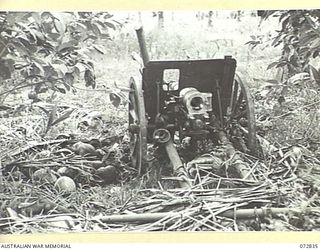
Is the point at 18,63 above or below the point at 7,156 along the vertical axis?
above

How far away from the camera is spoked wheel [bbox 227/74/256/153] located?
86 centimetres

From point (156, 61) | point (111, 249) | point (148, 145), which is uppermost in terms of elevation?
point (156, 61)

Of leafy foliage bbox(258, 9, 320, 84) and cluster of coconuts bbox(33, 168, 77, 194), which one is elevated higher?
leafy foliage bbox(258, 9, 320, 84)

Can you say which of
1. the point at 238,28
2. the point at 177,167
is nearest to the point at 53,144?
the point at 177,167

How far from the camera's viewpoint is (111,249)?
0.83 metres

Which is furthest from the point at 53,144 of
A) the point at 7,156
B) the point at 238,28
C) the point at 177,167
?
the point at 238,28

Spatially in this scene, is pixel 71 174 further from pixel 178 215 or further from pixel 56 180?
pixel 178 215

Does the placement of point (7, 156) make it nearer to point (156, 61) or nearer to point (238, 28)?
point (156, 61)

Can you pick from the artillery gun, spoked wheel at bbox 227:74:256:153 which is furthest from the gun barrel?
spoked wheel at bbox 227:74:256:153

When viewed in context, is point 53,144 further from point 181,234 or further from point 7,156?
point 181,234

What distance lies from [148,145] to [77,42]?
163 mm

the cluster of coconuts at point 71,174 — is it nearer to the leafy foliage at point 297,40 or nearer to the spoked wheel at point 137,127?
the spoked wheel at point 137,127

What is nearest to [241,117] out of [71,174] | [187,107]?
[187,107]

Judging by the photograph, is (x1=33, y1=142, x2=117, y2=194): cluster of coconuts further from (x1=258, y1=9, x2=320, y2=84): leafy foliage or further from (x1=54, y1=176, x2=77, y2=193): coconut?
(x1=258, y1=9, x2=320, y2=84): leafy foliage
